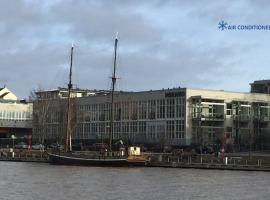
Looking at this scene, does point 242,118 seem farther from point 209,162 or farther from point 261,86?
point 209,162

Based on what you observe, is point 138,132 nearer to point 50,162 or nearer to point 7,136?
point 50,162

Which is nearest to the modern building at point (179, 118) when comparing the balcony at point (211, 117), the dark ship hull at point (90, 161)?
the balcony at point (211, 117)

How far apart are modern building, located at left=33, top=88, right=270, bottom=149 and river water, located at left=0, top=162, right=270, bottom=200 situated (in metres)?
59.8

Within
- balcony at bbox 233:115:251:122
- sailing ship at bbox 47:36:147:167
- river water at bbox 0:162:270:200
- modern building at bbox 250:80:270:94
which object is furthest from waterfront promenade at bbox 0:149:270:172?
modern building at bbox 250:80:270:94

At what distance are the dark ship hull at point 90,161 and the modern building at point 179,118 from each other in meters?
35.5

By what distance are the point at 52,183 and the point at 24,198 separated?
45.5 feet

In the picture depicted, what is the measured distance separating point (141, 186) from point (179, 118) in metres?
80.2

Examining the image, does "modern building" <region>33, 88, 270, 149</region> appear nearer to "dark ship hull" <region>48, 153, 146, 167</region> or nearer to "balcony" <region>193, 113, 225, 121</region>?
"balcony" <region>193, 113, 225, 121</region>

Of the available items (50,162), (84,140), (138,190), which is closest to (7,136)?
(84,140)

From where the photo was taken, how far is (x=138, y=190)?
52.2 m

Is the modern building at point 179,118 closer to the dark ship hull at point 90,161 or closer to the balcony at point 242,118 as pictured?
the balcony at point 242,118

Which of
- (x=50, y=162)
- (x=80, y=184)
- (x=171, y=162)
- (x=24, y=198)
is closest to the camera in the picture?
(x=24, y=198)

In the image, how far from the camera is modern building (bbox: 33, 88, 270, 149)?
134000 mm

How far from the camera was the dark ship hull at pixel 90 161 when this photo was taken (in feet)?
296
